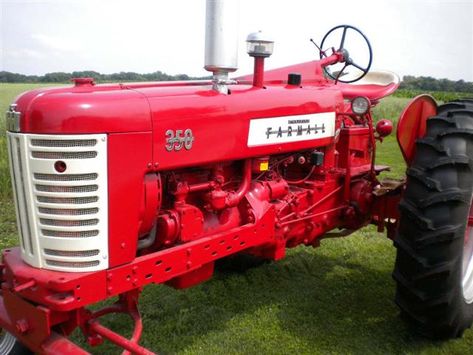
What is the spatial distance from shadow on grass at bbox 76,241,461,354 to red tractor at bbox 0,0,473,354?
44 centimetres

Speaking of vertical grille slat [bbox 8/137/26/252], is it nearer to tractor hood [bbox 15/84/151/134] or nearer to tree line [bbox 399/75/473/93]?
tractor hood [bbox 15/84/151/134]

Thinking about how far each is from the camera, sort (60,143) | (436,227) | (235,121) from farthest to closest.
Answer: (436,227), (235,121), (60,143)

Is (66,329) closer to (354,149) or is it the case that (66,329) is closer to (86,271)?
(86,271)

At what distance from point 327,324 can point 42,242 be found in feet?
7.22

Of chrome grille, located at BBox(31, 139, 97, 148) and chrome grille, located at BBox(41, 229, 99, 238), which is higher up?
chrome grille, located at BBox(31, 139, 97, 148)

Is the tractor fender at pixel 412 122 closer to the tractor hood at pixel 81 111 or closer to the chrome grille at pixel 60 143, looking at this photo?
the tractor hood at pixel 81 111

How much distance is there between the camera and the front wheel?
270 centimetres

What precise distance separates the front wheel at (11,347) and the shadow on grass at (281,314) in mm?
609

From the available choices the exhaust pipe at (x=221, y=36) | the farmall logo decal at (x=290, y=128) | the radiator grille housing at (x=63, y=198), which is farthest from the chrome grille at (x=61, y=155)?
the farmall logo decal at (x=290, y=128)

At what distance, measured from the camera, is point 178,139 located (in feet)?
8.32

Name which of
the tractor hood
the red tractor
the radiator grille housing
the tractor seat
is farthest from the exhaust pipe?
the tractor seat

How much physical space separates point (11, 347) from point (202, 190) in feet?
4.50

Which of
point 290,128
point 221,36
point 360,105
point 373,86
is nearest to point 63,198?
point 221,36

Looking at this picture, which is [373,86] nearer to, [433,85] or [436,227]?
[436,227]
